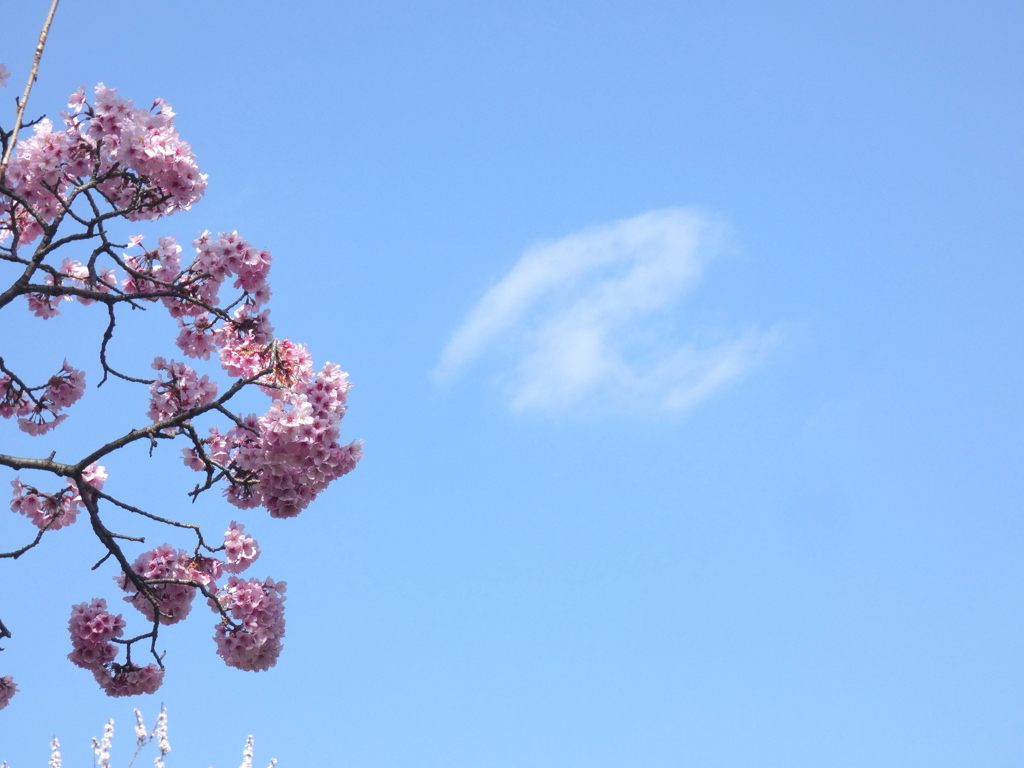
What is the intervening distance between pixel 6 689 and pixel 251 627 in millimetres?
2625

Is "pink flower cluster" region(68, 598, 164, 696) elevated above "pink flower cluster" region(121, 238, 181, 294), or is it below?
below

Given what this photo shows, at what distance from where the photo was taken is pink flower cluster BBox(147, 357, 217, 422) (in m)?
8.69

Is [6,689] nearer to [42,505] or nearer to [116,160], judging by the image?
[42,505]

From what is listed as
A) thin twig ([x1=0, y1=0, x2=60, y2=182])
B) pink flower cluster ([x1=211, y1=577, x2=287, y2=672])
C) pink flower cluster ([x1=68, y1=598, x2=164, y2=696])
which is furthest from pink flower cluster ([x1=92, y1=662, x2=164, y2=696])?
thin twig ([x1=0, y1=0, x2=60, y2=182])

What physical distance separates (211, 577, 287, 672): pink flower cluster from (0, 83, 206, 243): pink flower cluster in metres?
3.32

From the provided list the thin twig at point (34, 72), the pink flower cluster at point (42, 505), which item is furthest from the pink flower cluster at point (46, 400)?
the thin twig at point (34, 72)

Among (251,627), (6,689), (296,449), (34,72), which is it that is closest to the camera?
(34,72)

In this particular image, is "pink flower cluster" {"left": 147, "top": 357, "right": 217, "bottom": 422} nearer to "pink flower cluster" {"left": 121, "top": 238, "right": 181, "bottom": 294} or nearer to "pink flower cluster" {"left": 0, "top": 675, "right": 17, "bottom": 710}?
"pink flower cluster" {"left": 121, "top": 238, "right": 181, "bottom": 294}

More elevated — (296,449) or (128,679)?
(296,449)

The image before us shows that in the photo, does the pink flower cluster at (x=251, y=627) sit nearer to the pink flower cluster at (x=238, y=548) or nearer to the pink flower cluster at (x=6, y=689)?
the pink flower cluster at (x=238, y=548)

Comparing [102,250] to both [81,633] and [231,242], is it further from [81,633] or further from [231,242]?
[81,633]

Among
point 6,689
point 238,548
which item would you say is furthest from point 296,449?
point 6,689

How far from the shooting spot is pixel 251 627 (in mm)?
8094

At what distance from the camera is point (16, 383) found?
8.73 m
